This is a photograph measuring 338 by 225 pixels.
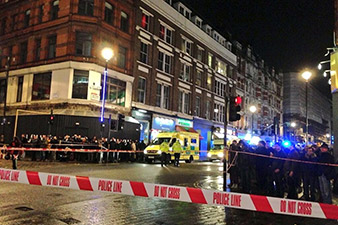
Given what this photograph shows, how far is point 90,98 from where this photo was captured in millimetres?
26844

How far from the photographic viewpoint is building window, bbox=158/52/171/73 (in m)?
35.8

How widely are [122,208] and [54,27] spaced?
24087mm

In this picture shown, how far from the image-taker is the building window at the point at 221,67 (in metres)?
47.9

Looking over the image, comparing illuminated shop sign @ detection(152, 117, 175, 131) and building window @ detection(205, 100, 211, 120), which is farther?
building window @ detection(205, 100, 211, 120)

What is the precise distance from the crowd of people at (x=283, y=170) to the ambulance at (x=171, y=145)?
11.2m

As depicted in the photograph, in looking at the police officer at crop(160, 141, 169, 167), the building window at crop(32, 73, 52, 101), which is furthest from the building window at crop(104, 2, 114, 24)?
the police officer at crop(160, 141, 169, 167)

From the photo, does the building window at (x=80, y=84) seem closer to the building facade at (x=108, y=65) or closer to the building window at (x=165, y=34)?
the building facade at (x=108, y=65)

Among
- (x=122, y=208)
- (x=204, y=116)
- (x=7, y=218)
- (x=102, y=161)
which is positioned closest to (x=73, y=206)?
(x=122, y=208)

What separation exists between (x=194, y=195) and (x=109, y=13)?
26843 mm

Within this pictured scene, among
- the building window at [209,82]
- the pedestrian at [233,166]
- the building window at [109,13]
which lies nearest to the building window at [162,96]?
the building window at [109,13]

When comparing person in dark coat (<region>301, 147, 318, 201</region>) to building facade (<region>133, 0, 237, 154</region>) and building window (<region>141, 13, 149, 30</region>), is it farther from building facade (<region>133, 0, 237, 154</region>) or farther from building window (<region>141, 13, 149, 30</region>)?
building window (<region>141, 13, 149, 30</region>)

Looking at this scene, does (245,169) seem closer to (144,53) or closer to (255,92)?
(144,53)

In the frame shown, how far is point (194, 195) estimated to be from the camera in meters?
5.57

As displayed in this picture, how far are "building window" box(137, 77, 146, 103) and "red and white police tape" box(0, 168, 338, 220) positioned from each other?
26.2 meters
